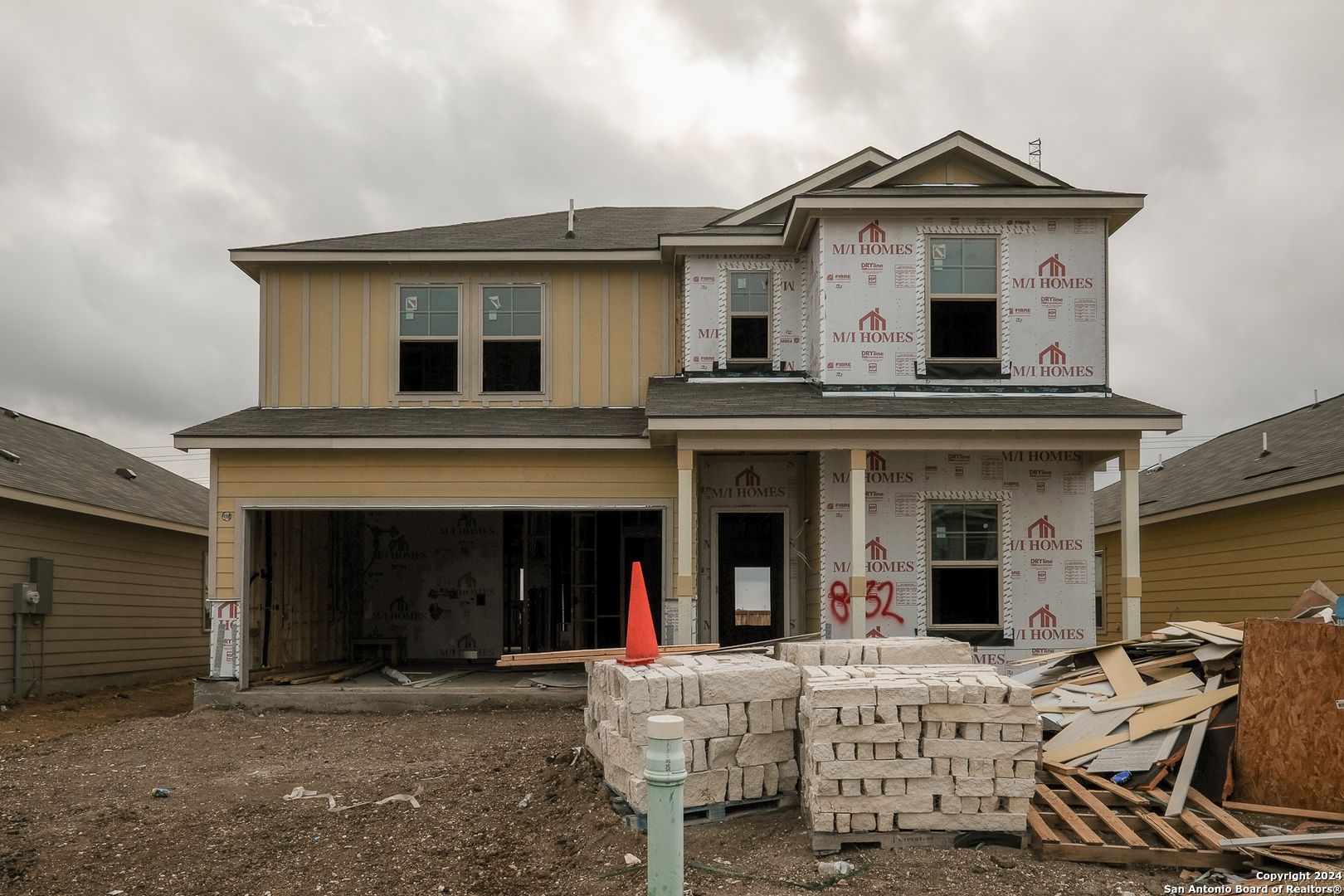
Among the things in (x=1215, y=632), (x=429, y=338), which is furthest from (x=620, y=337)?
(x=1215, y=632)

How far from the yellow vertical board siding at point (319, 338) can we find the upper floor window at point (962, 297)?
8301mm

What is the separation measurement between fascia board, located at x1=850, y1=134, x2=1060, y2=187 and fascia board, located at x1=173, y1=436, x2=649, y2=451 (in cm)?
461

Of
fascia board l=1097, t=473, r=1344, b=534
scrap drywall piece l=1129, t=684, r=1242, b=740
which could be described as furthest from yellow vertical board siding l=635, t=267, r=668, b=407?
fascia board l=1097, t=473, r=1344, b=534

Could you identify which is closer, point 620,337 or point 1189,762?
point 1189,762

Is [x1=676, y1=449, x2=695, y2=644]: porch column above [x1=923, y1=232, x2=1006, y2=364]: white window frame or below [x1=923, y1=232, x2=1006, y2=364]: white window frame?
below

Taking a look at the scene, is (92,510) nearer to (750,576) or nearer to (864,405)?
(750,576)

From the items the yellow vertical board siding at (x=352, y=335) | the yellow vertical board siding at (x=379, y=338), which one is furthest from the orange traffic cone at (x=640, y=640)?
the yellow vertical board siding at (x=352, y=335)

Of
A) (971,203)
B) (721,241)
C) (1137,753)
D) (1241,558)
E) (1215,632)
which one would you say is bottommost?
(1137,753)

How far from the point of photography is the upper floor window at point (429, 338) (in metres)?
14.8

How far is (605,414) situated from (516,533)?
4443 mm

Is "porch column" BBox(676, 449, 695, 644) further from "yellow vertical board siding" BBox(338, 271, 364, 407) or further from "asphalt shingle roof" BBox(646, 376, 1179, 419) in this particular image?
"yellow vertical board siding" BBox(338, 271, 364, 407)

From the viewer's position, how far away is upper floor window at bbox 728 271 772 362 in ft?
47.2

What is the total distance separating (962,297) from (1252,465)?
7189 millimetres

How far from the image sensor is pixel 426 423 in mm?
13703
